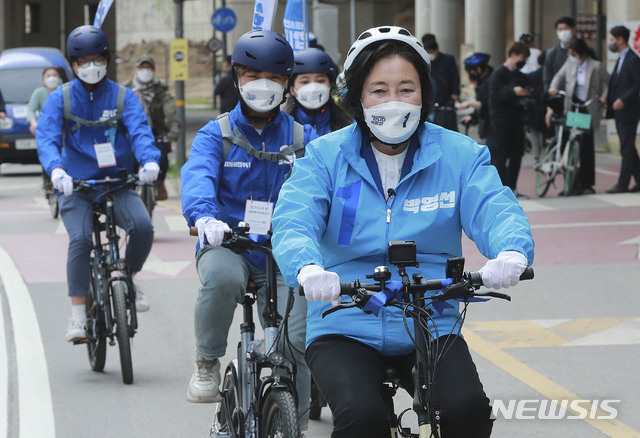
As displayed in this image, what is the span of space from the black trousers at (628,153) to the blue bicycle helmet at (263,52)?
1161cm

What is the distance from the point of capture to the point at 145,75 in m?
14.8

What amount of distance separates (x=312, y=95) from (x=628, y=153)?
10.0m

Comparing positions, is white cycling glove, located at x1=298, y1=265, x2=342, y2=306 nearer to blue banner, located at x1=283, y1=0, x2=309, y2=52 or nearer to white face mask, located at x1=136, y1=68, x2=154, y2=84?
blue banner, located at x1=283, y1=0, x2=309, y2=52

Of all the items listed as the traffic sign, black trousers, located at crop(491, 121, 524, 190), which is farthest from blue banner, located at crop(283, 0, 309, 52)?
the traffic sign

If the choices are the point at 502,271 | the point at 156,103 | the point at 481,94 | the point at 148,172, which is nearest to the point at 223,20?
the point at 481,94

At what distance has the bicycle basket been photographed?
16.3 meters

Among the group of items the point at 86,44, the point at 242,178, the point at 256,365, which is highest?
the point at 86,44

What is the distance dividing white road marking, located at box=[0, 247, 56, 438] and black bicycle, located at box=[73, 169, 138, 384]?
1.26 ft

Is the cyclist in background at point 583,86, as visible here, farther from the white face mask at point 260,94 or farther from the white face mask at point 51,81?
the white face mask at point 260,94

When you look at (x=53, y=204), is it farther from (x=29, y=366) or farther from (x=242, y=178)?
(x=242, y=178)

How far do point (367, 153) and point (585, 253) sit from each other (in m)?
8.19

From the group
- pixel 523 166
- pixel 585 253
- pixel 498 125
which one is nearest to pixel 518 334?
pixel 585 253

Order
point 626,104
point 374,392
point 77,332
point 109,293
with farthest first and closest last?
point 626,104, point 77,332, point 109,293, point 374,392

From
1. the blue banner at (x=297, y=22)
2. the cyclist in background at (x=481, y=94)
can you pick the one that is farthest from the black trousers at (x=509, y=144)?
the blue banner at (x=297, y=22)
